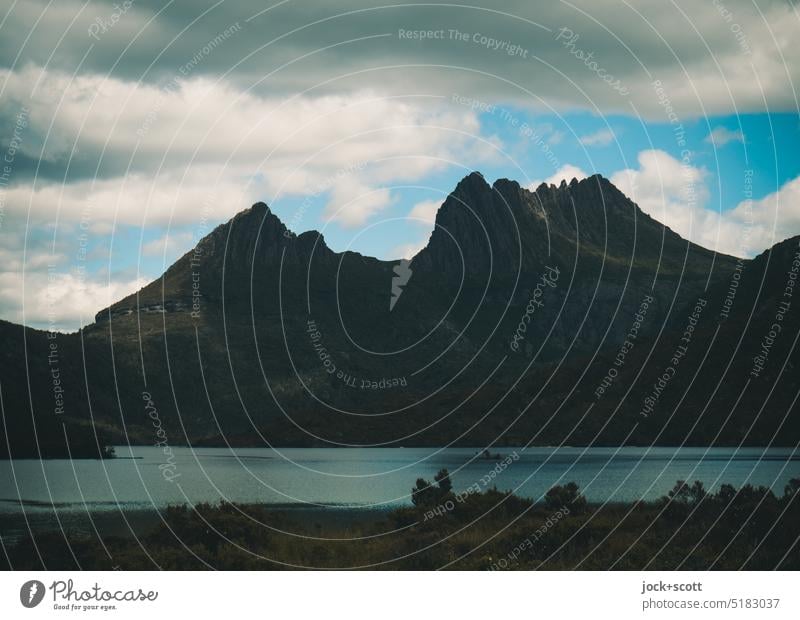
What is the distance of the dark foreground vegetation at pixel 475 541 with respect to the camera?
38.1 m

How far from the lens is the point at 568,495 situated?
5019cm

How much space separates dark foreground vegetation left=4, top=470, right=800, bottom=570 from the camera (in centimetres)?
3812

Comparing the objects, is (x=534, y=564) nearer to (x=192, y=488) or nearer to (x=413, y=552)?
(x=413, y=552)

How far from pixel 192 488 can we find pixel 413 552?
60.3 metres

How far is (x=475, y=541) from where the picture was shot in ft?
136
